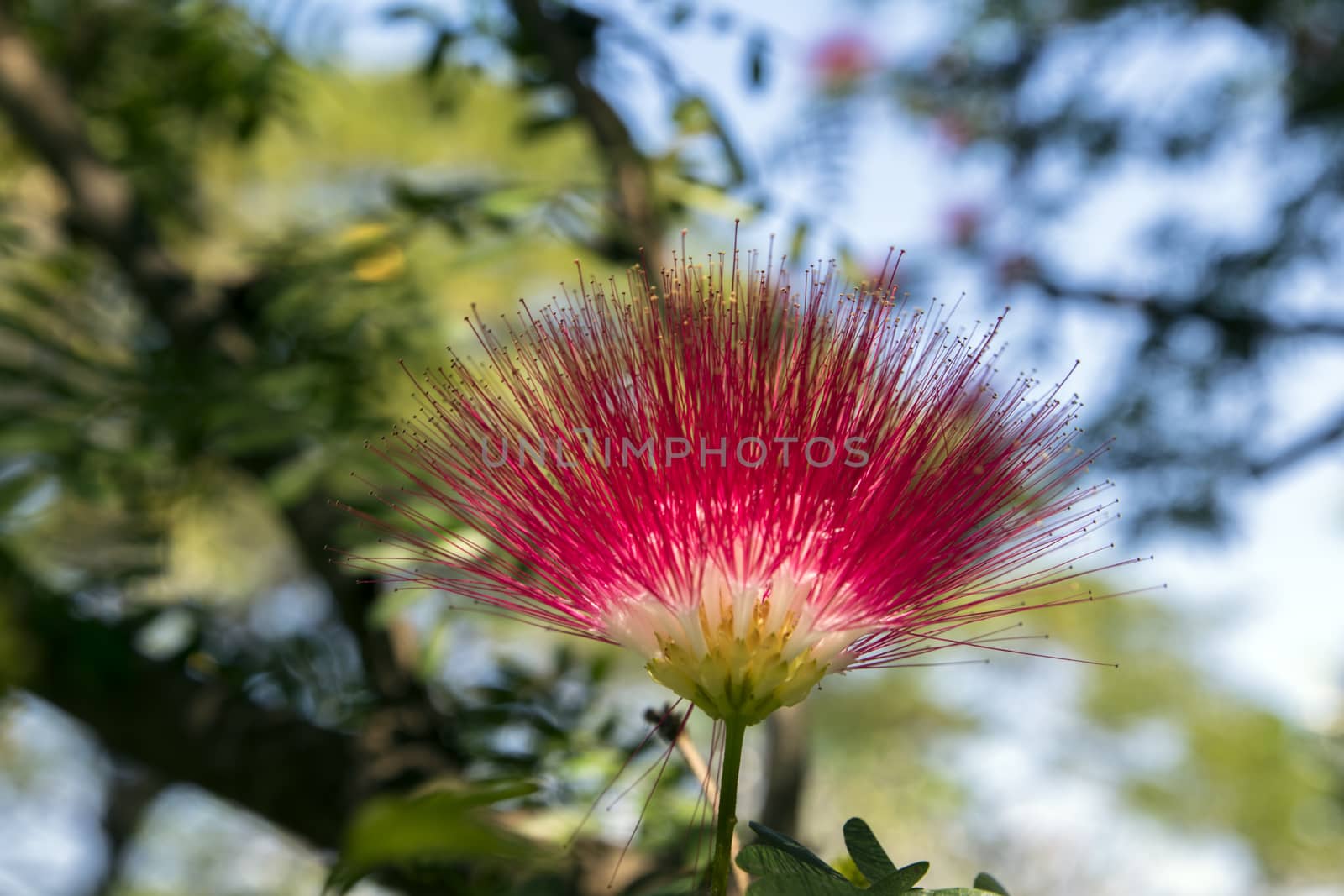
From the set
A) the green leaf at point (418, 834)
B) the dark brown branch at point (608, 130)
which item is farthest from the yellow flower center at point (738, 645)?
the dark brown branch at point (608, 130)

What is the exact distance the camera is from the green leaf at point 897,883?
685 millimetres

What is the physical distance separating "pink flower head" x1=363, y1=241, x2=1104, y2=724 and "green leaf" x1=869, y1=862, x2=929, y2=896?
0.13 m

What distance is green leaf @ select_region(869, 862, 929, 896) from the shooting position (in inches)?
27.0

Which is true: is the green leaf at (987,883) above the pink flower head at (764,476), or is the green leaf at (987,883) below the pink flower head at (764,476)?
below

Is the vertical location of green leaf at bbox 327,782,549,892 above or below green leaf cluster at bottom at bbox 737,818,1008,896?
below

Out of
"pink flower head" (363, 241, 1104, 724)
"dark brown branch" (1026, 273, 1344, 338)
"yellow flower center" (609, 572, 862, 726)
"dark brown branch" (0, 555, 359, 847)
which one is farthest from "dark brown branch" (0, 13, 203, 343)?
"dark brown branch" (1026, 273, 1344, 338)

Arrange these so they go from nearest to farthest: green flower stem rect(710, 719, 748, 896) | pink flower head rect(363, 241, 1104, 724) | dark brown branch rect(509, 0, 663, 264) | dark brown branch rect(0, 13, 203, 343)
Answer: green flower stem rect(710, 719, 748, 896) → pink flower head rect(363, 241, 1104, 724) → dark brown branch rect(509, 0, 663, 264) → dark brown branch rect(0, 13, 203, 343)

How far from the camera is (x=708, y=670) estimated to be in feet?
2.31

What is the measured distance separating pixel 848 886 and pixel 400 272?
146cm

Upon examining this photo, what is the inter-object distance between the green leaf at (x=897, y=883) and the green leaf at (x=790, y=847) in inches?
0.9

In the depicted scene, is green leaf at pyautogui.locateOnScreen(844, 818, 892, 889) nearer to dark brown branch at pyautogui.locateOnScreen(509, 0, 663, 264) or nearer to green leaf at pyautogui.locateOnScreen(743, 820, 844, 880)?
green leaf at pyautogui.locateOnScreen(743, 820, 844, 880)

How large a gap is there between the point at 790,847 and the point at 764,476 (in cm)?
25

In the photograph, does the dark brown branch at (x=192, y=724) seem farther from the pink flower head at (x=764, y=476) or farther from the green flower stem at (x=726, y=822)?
the green flower stem at (x=726, y=822)

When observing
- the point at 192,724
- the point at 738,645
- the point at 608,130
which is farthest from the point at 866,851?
the point at 192,724
